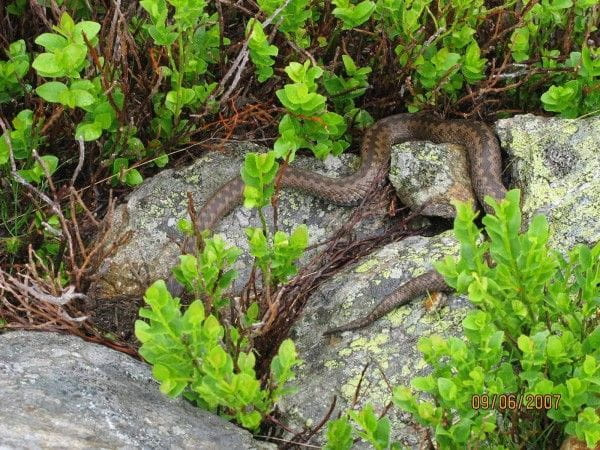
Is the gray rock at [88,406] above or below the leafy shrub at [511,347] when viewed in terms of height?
below

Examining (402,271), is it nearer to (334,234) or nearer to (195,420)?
(334,234)

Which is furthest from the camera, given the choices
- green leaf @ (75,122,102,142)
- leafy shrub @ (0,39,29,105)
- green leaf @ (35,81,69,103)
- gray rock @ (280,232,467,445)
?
leafy shrub @ (0,39,29,105)

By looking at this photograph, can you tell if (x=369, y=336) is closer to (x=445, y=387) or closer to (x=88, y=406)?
(x=445, y=387)

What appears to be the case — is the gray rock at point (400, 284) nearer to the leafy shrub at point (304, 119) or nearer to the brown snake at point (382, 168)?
the brown snake at point (382, 168)

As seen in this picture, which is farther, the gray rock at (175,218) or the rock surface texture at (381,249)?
the gray rock at (175,218)

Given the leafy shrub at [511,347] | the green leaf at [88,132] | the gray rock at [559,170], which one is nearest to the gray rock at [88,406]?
the leafy shrub at [511,347]

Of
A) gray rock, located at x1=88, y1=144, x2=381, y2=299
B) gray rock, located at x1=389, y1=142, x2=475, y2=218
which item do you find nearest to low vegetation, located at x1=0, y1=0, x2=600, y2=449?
gray rock, located at x1=88, y1=144, x2=381, y2=299
